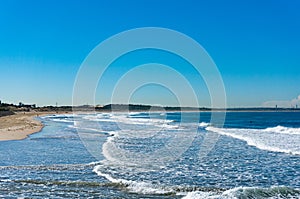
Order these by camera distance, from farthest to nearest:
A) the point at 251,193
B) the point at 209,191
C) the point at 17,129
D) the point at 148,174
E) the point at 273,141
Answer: the point at 17,129 → the point at 273,141 → the point at 148,174 → the point at 209,191 → the point at 251,193

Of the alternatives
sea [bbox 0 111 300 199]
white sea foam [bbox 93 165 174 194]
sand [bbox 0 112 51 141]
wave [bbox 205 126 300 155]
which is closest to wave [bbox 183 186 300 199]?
sea [bbox 0 111 300 199]

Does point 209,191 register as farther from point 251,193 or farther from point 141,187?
point 141,187

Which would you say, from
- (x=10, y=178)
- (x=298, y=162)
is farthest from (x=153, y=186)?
(x=298, y=162)

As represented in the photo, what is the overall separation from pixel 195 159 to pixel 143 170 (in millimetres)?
4268

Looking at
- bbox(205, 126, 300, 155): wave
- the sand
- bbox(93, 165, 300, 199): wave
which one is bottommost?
bbox(93, 165, 300, 199): wave

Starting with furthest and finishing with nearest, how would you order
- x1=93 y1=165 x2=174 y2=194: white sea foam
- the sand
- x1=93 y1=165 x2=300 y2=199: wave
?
the sand
x1=93 y1=165 x2=174 y2=194: white sea foam
x1=93 y1=165 x2=300 y2=199: wave

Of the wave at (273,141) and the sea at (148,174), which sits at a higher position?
the wave at (273,141)

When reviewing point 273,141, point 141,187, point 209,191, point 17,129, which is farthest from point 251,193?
point 17,129

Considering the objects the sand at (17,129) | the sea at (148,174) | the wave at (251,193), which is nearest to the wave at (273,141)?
the sea at (148,174)

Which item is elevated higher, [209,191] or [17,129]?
[17,129]

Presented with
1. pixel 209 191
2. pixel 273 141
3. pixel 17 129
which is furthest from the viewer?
pixel 17 129

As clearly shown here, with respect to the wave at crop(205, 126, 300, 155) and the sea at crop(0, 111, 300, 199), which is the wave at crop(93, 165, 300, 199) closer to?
the sea at crop(0, 111, 300, 199)

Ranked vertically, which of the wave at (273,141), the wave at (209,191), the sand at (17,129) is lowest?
the wave at (209,191)

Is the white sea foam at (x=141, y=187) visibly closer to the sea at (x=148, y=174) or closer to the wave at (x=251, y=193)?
the sea at (x=148, y=174)
